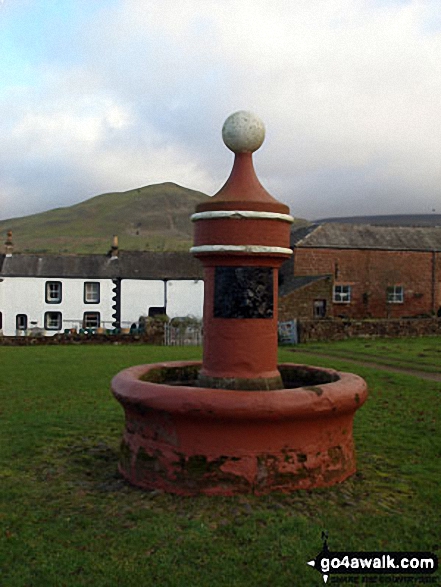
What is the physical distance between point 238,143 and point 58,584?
14.3 ft

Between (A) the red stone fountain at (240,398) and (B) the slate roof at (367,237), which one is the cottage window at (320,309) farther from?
(A) the red stone fountain at (240,398)

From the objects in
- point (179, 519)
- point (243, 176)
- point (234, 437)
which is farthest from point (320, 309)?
point (179, 519)

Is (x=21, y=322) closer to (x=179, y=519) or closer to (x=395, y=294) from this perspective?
(x=395, y=294)

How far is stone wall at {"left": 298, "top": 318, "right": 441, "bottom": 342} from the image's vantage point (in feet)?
88.2

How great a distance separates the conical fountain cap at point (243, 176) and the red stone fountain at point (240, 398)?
0.01m

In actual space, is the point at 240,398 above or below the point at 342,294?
below

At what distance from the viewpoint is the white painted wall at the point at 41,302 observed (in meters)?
35.2

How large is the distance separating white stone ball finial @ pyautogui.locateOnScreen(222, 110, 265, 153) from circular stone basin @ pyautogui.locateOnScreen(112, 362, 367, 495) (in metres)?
2.61

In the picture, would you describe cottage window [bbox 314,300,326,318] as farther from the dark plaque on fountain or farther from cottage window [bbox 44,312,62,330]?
the dark plaque on fountain

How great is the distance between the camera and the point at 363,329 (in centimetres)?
2780

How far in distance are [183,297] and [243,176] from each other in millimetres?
31136

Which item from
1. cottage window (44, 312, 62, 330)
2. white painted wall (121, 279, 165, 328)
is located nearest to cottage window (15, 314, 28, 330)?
cottage window (44, 312, 62, 330)

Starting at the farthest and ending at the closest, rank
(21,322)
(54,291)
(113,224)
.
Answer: (113,224)
(54,291)
(21,322)

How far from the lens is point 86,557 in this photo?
3.95 m
